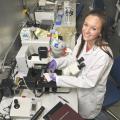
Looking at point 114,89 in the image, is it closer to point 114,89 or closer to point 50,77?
point 114,89

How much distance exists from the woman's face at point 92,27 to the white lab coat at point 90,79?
0.10 m

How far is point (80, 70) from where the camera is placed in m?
1.61

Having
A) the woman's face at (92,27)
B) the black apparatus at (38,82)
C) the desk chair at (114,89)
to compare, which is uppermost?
the woman's face at (92,27)

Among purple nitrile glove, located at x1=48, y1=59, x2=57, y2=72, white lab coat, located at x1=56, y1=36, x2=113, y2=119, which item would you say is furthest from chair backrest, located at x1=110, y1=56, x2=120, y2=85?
purple nitrile glove, located at x1=48, y1=59, x2=57, y2=72

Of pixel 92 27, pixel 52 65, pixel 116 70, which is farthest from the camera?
pixel 116 70

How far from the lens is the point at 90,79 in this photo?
1496 mm

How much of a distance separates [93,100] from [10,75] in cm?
74

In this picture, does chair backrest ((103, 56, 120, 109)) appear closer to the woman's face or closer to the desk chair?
the desk chair

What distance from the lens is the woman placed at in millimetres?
1444

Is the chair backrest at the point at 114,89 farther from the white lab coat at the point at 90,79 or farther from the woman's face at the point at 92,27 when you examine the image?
the woman's face at the point at 92,27

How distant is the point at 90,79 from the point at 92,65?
0.11 metres

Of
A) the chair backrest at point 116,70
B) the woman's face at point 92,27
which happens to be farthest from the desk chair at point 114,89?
the woman's face at point 92,27

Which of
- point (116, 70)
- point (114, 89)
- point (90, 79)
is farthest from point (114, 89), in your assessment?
point (90, 79)

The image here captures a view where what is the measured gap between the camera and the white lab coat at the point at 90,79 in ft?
4.77
